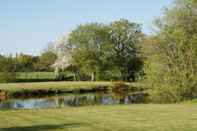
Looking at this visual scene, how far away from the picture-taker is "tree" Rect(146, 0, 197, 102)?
4228cm

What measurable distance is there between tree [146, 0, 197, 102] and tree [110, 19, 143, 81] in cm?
4749

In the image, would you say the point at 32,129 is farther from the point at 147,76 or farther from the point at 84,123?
the point at 147,76

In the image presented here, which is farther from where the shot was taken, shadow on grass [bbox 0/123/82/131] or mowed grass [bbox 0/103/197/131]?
shadow on grass [bbox 0/123/82/131]

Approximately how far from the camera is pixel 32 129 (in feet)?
56.2

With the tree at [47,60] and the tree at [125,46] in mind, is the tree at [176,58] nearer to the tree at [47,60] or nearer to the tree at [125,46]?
the tree at [125,46]

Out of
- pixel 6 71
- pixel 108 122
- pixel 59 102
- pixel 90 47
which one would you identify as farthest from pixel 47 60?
pixel 108 122

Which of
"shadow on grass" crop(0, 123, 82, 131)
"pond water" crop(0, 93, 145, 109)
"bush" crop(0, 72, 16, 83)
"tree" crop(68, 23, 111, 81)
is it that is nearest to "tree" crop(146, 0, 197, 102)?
"pond water" crop(0, 93, 145, 109)

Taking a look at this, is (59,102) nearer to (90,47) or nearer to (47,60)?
(90,47)

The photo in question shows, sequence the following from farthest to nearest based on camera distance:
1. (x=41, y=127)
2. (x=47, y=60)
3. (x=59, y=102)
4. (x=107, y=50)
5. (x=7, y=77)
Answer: (x=47, y=60), (x=107, y=50), (x=7, y=77), (x=59, y=102), (x=41, y=127)

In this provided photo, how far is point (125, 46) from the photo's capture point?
94438 mm

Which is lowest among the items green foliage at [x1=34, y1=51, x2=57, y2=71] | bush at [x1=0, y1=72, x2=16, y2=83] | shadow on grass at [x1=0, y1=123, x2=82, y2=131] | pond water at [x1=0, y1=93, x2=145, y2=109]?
pond water at [x1=0, y1=93, x2=145, y2=109]

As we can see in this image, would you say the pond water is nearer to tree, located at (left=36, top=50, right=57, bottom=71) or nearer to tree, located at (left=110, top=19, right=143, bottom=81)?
tree, located at (left=110, top=19, right=143, bottom=81)

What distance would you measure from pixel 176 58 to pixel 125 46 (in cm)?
5075

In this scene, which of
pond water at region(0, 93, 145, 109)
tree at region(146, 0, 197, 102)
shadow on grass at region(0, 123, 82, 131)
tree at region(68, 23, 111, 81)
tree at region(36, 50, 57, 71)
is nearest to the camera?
shadow on grass at region(0, 123, 82, 131)
